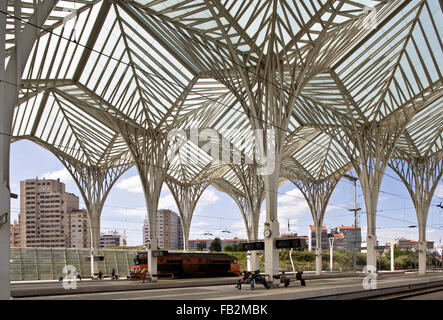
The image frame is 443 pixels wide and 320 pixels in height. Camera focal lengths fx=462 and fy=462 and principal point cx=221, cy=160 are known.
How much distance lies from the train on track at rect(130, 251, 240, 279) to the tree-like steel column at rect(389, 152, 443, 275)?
69.2ft

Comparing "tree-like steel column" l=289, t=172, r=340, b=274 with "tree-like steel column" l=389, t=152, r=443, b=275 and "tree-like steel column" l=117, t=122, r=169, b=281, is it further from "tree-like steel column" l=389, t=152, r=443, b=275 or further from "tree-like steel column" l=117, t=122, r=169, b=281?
"tree-like steel column" l=117, t=122, r=169, b=281

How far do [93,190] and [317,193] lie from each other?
28.7 m

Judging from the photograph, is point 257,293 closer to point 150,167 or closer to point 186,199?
point 150,167

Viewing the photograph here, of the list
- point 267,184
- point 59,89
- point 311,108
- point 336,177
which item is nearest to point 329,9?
point 267,184

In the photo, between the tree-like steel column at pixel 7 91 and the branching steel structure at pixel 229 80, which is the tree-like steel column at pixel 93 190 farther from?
the tree-like steel column at pixel 7 91

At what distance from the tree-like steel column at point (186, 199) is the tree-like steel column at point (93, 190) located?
52.8ft

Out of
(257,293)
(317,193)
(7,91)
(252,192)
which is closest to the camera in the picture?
(7,91)

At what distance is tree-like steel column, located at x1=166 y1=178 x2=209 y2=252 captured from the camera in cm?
6769

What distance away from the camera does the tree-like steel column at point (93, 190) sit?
168 ft

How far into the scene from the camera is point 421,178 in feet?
164

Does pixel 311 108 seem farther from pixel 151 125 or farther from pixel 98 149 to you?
pixel 98 149

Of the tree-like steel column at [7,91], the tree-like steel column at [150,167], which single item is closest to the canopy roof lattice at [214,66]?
the tree-like steel column at [150,167]

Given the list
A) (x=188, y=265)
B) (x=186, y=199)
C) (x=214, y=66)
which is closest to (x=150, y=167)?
(x=214, y=66)
